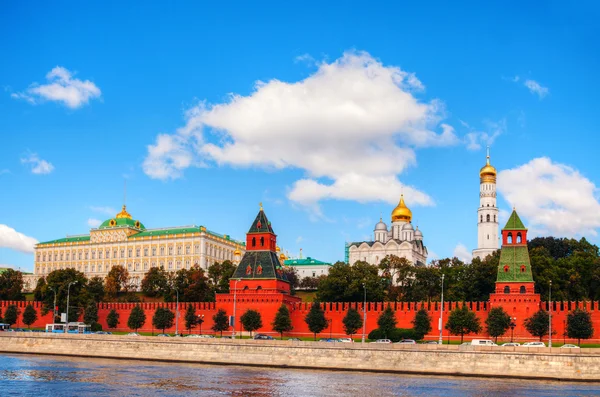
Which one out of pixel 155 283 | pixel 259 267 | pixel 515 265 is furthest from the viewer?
pixel 155 283

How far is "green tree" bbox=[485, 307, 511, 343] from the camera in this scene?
68.9 meters

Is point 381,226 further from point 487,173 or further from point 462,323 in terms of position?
point 462,323

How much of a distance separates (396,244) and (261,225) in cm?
5911

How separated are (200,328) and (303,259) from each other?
83.5 metres

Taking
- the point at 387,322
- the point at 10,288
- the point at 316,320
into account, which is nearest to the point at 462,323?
the point at 387,322

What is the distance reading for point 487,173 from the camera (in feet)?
446

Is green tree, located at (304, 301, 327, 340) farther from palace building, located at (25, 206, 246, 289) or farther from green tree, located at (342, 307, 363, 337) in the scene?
palace building, located at (25, 206, 246, 289)

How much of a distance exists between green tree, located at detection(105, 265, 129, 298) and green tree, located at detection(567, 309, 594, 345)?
217 ft

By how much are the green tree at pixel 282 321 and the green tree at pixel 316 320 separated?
1938 mm

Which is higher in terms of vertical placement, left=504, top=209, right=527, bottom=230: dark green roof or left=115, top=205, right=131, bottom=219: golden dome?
left=115, top=205, right=131, bottom=219: golden dome

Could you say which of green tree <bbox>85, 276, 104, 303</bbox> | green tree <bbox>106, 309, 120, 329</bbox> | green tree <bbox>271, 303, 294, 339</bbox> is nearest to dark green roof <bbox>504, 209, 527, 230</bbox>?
green tree <bbox>271, 303, 294, 339</bbox>

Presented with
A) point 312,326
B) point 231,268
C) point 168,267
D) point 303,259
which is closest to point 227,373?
point 312,326

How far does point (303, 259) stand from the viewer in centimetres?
16438

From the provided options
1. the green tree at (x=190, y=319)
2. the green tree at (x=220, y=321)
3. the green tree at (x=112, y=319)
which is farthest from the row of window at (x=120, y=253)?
the green tree at (x=220, y=321)
